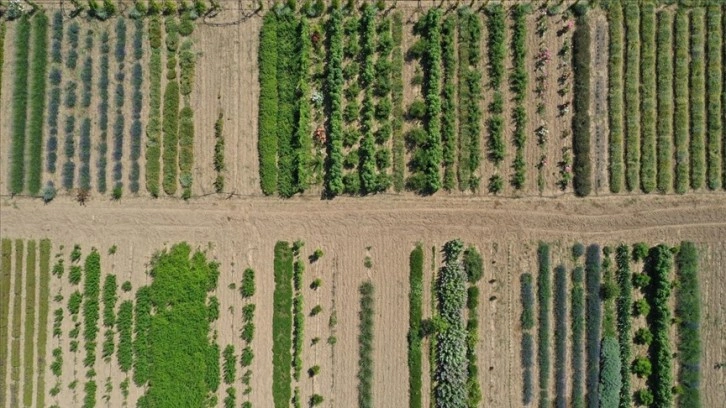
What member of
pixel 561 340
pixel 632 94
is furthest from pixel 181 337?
pixel 632 94

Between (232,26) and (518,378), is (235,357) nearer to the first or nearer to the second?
(518,378)

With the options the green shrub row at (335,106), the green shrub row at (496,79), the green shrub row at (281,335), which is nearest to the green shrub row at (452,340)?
the green shrub row at (496,79)

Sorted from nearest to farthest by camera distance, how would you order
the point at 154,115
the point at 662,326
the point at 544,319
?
the point at 662,326 < the point at 544,319 < the point at 154,115

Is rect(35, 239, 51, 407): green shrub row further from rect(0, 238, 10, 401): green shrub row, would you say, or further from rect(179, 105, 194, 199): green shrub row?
rect(179, 105, 194, 199): green shrub row

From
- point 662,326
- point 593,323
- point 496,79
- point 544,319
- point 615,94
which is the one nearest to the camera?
point 662,326

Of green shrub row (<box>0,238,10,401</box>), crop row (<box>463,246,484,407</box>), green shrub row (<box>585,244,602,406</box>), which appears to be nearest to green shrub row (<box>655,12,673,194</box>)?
green shrub row (<box>585,244,602,406</box>)

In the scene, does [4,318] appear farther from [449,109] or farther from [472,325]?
[449,109]
